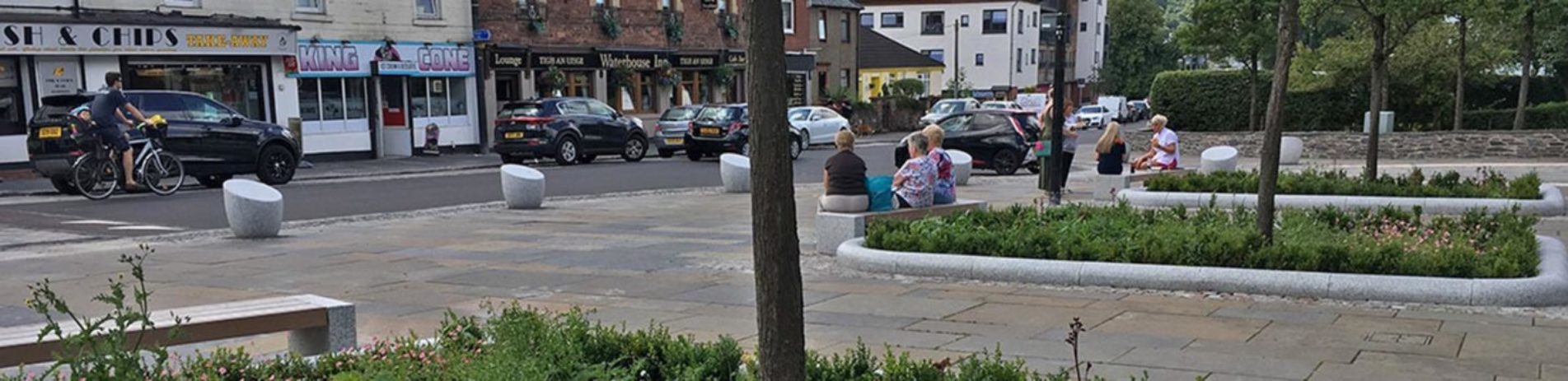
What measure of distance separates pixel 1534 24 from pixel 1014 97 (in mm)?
46948

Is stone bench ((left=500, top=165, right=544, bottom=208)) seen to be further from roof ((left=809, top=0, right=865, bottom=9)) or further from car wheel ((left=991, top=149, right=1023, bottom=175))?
roof ((left=809, top=0, right=865, bottom=9))

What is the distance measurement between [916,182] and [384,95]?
2200 centimetres

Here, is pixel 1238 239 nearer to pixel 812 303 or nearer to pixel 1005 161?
pixel 812 303

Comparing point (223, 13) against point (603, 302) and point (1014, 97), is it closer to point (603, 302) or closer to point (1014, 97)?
point (603, 302)

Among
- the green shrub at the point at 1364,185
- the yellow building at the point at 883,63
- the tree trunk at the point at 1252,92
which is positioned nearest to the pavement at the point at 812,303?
the green shrub at the point at 1364,185

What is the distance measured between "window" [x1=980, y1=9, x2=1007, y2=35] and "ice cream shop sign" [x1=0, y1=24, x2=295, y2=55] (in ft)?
176

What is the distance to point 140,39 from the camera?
24.0 metres

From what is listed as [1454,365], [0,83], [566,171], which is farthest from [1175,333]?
[0,83]

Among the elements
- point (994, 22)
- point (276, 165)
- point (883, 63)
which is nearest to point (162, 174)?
point (276, 165)

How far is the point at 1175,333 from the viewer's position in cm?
689

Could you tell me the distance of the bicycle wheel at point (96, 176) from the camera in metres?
16.8

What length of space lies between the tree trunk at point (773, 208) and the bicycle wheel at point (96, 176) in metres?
15.8

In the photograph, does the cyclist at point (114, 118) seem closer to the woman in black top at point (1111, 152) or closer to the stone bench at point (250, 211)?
the stone bench at point (250, 211)

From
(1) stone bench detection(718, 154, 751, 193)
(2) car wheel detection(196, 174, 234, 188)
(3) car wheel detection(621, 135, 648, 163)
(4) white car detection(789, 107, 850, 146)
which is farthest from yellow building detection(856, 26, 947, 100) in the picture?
(2) car wheel detection(196, 174, 234, 188)
